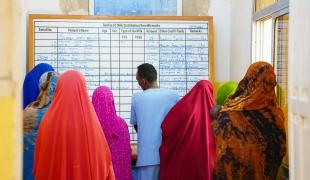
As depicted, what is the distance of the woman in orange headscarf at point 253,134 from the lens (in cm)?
277

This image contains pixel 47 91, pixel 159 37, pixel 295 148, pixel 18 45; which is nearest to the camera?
pixel 18 45

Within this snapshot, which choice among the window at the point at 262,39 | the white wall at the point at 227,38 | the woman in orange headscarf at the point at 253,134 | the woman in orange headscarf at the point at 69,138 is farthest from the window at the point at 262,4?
the woman in orange headscarf at the point at 69,138

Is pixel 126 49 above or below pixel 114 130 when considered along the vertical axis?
above

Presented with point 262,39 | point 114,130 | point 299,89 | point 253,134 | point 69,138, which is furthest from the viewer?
point 262,39

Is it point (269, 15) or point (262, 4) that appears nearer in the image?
point (269, 15)

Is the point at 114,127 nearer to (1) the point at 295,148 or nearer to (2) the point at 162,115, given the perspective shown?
(2) the point at 162,115

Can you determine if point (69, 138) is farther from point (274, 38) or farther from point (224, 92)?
point (274, 38)

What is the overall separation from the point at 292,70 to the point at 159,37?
10.5 feet

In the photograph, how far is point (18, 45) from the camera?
50.7 inches

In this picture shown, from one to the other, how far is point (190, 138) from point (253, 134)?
1.12 m

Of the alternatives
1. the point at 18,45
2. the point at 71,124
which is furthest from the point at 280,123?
the point at 18,45

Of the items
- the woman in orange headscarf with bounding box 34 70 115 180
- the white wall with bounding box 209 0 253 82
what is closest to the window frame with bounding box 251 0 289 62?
the white wall with bounding box 209 0 253 82

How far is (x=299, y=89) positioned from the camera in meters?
1.89

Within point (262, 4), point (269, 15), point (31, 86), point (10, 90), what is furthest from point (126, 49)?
point (10, 90)
